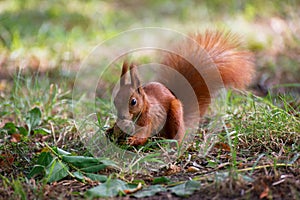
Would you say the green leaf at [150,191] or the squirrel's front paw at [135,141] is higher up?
the squirrel's front paw at [135,141]

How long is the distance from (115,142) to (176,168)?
400 millimetres

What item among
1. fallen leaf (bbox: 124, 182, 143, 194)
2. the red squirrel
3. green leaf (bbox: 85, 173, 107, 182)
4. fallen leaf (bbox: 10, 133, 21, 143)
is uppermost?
the red squirrel

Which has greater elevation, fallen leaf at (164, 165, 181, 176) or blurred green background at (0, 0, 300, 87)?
blurred green background at (0, 0, 300, 87)

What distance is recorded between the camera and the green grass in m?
2.10

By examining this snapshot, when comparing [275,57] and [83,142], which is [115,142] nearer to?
[83,142]

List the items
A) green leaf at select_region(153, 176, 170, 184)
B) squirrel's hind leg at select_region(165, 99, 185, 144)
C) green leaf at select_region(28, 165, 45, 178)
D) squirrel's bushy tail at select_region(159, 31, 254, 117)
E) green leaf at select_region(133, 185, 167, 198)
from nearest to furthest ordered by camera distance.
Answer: green leaf at select_region(133, 185, 167, 198) → green leaf at select_region(153, 176, 170, 184) → green leaf at select_region(28, 165, 45, 178) → squirrel's hind leg at select_region(165, 99, 185, 144) → squirrel's bushy tail at select_region(159, 31, 254, 117)

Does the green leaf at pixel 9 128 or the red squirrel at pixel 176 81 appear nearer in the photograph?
the red squirrel at pixel 176 81

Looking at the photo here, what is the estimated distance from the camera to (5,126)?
2.89m

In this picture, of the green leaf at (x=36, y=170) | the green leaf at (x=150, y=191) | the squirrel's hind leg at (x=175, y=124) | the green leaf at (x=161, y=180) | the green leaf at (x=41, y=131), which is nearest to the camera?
the green leaf at (x=150, y=191)

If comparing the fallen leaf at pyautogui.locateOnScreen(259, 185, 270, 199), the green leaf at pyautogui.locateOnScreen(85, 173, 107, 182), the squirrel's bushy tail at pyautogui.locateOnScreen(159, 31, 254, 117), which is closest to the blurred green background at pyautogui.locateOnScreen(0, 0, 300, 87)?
the squirrel's bushy tail at pyautogui.locateOnScreen(159, 31, 254, 117)

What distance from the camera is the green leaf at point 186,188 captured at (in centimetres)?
199

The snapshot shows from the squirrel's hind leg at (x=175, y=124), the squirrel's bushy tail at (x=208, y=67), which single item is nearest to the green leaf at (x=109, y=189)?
the squirrel's hind leg at (x=175, y=124)

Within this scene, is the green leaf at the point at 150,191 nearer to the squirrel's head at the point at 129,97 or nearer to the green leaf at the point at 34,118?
the squirrel's head at the point at 129,97

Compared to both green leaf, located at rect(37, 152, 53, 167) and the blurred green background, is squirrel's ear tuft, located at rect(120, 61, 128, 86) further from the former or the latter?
the blurred green background
